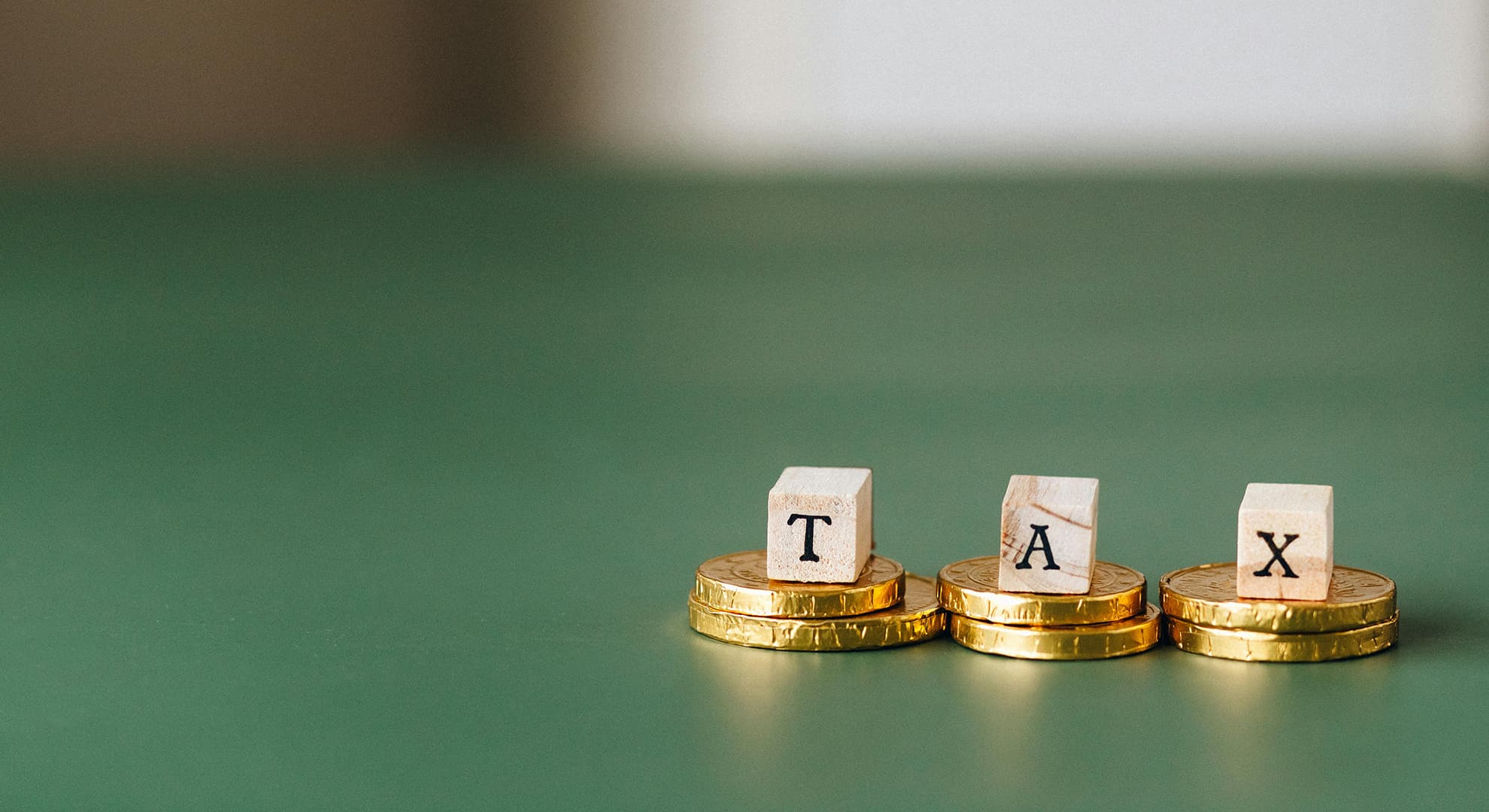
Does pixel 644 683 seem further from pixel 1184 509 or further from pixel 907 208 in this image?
pixel 907 208

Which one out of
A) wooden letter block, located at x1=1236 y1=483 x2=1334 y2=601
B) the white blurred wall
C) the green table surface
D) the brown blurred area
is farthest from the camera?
the white blurred wall

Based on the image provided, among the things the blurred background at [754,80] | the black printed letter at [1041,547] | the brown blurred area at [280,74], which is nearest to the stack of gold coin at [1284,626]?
the black printed letter at [1041,547]

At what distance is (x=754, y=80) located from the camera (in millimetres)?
11359

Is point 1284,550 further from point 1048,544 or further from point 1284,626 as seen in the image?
point 1048,544

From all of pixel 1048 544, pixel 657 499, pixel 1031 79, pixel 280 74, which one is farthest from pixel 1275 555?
pixel 1031 79

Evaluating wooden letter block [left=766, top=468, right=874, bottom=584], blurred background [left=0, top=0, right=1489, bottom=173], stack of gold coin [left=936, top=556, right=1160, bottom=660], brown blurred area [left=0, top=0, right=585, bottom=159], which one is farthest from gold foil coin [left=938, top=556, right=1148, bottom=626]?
brown blurred area [left=0, top=0, right=585, bottom=159]

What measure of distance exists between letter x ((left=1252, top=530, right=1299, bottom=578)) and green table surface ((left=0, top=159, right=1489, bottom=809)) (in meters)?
0.08

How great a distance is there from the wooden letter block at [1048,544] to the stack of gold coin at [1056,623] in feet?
0.04

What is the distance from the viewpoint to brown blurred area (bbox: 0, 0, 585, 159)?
10.0 metres

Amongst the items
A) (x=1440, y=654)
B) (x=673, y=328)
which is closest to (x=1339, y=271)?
(x=673, y=328)

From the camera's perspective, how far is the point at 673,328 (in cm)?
407

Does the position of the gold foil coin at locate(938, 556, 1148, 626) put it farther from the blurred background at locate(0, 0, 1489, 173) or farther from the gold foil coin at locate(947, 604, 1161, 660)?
the blurred background at locate(0, 0, 1489, 173)

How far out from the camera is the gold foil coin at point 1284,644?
58.3 inches

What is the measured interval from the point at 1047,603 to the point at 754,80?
10.1 m
